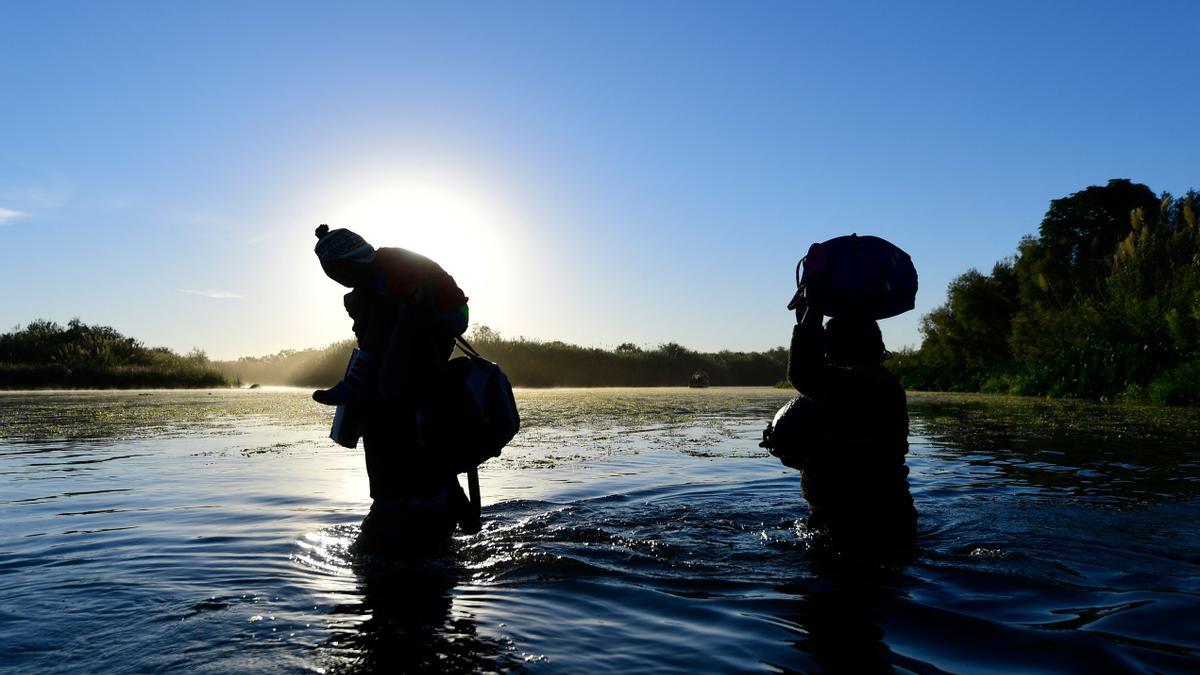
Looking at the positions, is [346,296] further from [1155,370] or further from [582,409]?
[1155,370]

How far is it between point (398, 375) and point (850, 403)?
2.32 meters

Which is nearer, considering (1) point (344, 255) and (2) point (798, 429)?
(1) point (344, 255)

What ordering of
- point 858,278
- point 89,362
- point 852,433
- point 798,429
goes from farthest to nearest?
point 89,362 → point 798,429 → point 852,433 → point 858,278

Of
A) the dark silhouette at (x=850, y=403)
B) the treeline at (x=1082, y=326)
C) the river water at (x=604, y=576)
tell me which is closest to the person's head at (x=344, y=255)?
the river water at (x=604, y=576)

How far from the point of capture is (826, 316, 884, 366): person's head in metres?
4.41

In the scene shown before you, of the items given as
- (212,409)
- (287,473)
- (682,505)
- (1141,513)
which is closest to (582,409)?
(212,409)

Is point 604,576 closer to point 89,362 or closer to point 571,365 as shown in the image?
point 89,362

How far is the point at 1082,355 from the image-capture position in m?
22.6

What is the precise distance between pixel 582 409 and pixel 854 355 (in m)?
14.6

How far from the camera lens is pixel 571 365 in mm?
42000

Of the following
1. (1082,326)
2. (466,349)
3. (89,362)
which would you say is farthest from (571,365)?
(466,349)

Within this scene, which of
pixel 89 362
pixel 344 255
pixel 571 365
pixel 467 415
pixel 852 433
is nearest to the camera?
pixel 467 415

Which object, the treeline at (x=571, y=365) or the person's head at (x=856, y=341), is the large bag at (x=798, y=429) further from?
the treeline at (x=571, y=365)

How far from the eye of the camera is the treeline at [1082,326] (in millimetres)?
19531
